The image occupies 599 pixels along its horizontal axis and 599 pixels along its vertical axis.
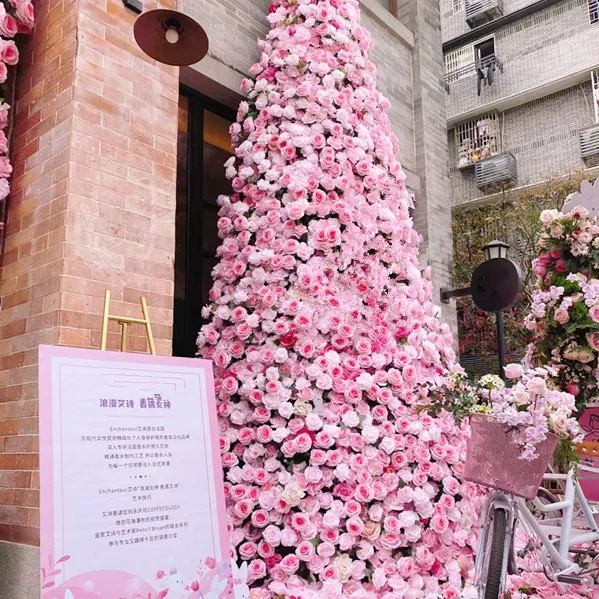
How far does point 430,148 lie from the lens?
7965mm

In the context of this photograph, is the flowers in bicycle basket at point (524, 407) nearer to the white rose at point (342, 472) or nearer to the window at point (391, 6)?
the white rose at point (342, 472)

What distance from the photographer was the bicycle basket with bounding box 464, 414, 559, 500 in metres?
2.83

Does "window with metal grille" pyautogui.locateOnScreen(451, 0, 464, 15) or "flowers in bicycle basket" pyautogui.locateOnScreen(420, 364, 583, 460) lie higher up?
"window with metal grille" pyautogui.locateOnScreen(451, 0, 464, 15)

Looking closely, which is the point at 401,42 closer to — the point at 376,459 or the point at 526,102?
the point at 376,459

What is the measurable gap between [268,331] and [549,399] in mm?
1859

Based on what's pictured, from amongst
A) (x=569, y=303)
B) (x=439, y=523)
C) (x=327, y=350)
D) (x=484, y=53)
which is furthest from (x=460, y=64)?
(x=439, y=523)

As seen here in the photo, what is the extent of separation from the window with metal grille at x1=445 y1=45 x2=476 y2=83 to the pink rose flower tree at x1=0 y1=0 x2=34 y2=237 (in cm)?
1513

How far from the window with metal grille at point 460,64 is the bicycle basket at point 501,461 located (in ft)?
51.8

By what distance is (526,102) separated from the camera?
51.1 ft

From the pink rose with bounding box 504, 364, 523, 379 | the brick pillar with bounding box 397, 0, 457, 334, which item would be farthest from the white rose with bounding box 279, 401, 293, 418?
the brick pillar with bounding box 397, 0, 457, 334

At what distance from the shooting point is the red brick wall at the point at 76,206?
3.30m

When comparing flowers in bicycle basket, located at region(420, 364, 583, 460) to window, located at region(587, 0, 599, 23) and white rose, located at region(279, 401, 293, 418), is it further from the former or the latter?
window, located at region(587, 0, 599, 23)

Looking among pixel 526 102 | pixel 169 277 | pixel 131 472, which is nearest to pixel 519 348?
pixel 526 102

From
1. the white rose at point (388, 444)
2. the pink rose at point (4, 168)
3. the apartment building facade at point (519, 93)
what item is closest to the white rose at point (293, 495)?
the white rose at point (388, 444)
